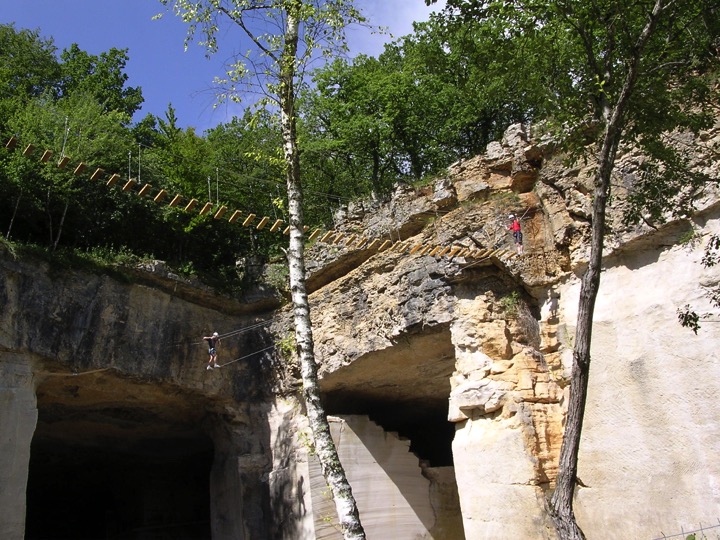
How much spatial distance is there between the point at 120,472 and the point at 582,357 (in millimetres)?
18475

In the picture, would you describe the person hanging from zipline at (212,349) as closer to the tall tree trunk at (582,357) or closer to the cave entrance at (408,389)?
the cave entrance at (408,389)

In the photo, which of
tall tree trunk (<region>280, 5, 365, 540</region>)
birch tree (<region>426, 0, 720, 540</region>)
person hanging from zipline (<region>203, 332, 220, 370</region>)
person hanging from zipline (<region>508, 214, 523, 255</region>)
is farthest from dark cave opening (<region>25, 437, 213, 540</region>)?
birch tree (<region>426, 0, 720, 540</region>)

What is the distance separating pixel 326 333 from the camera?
51.1 ft

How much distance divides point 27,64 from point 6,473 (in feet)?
58.0

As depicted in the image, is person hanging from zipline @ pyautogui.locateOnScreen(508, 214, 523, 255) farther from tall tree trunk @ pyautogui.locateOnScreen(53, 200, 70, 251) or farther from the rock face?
tall tree trunk @ pyautogui.locateOnScreen(53, 200, 70, 251)

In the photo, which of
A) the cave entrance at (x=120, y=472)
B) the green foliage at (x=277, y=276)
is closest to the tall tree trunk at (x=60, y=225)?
the cave entrance at (x=120, y=472)

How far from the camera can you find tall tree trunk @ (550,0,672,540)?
668 cm

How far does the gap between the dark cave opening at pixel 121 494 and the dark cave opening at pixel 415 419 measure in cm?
531

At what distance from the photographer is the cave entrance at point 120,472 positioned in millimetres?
17312

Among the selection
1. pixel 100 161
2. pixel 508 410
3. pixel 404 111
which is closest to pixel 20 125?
pixel 100 161

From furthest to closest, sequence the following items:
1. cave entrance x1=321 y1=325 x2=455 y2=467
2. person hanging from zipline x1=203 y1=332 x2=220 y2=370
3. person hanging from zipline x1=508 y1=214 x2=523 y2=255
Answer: person hanging from zipline x1=203 y1=332 x2=220 y2=370, cave entrance x1=321 y1=325 x2=455 y2=467, person hanging from zipline x1=508 y1=214 x2=523 y2=255

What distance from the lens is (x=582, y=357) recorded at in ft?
22.8

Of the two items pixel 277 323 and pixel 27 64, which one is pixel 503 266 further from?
pixel 27 64

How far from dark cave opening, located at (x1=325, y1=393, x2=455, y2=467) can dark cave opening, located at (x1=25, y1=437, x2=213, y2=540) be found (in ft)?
17.4
